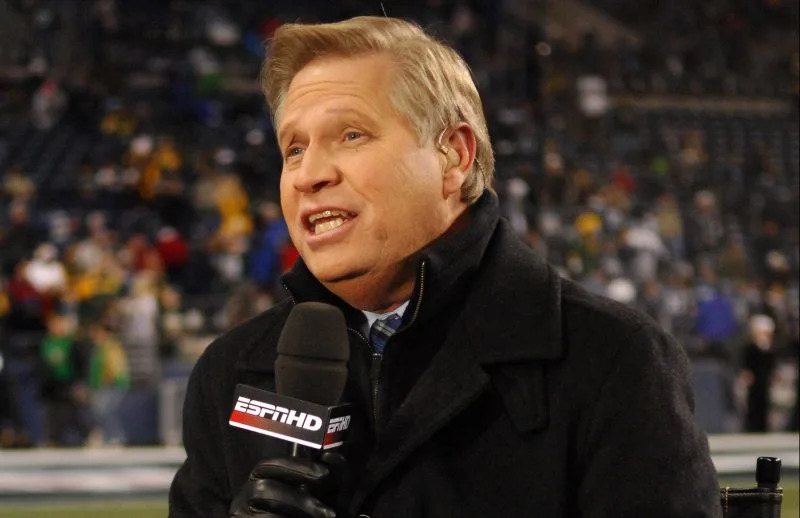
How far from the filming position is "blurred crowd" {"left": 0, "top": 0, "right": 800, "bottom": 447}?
9836mm

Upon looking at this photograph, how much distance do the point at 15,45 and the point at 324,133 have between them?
1495 centimetres

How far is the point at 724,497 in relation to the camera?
1.95 meters

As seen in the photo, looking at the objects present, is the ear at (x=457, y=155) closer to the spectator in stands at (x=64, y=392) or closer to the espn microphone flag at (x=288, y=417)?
the espn microphone flag at (x=288, y=417)

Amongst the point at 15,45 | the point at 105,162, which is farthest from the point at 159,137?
the point at 15,45

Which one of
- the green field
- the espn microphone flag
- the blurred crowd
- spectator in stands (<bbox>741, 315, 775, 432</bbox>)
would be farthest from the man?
spectator in stands (<bbox>741, 315, 775, 432</bbox>)

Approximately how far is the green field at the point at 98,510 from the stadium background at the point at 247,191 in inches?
1.4

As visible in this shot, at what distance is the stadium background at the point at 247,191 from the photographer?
A: 368 inches

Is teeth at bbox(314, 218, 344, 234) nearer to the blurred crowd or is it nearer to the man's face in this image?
the man's face

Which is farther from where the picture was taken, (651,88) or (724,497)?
(651,88)

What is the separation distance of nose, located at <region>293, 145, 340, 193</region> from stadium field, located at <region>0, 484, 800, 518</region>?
4.62 m

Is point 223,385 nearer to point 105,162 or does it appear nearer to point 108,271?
point 108,271

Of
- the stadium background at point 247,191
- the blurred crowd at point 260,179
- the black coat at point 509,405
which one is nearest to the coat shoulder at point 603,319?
the black coat at point 509,405

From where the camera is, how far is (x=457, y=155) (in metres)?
1.90

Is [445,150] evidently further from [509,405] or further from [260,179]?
[260,179]
